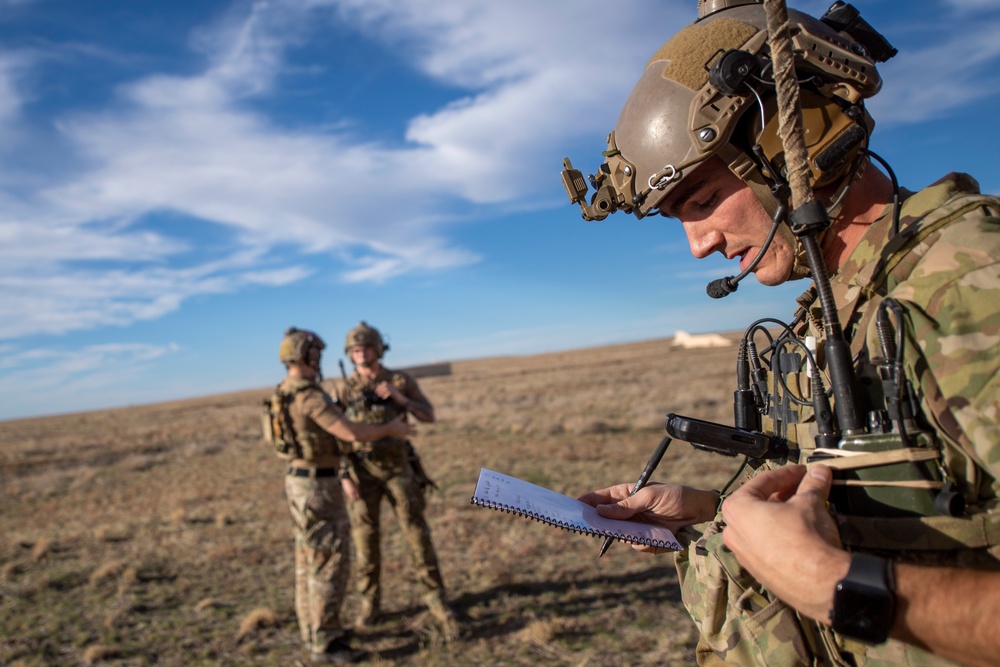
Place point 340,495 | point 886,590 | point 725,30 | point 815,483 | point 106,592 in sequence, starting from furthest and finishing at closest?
point 106,592
point 340,495
point 725,30
point 815,483
point 886,590

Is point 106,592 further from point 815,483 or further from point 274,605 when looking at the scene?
point 815,483

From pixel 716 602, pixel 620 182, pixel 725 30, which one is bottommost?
pixel 716 602

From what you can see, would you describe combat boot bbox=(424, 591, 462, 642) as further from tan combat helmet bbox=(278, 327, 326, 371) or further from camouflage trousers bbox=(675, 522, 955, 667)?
camouflage trousers bbox=(675, 522, 955, 667)

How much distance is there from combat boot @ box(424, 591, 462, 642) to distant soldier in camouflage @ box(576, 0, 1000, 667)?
14.7 feet

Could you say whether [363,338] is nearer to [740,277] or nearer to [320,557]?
[320,557]

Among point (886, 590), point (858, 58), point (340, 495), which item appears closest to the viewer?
point (886, 590)

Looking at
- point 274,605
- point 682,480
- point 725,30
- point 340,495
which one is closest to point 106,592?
point 274,605

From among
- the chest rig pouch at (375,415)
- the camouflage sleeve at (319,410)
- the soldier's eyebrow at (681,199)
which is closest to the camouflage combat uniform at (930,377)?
the soldier's eyebrow at (681,199)

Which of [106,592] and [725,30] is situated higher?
[725,30]

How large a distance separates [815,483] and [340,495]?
542cm

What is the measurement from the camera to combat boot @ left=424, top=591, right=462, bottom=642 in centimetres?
594

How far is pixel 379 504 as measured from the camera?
21.8 ft

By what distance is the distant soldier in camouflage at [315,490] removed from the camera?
225 inches

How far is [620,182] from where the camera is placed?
6.69 ft
